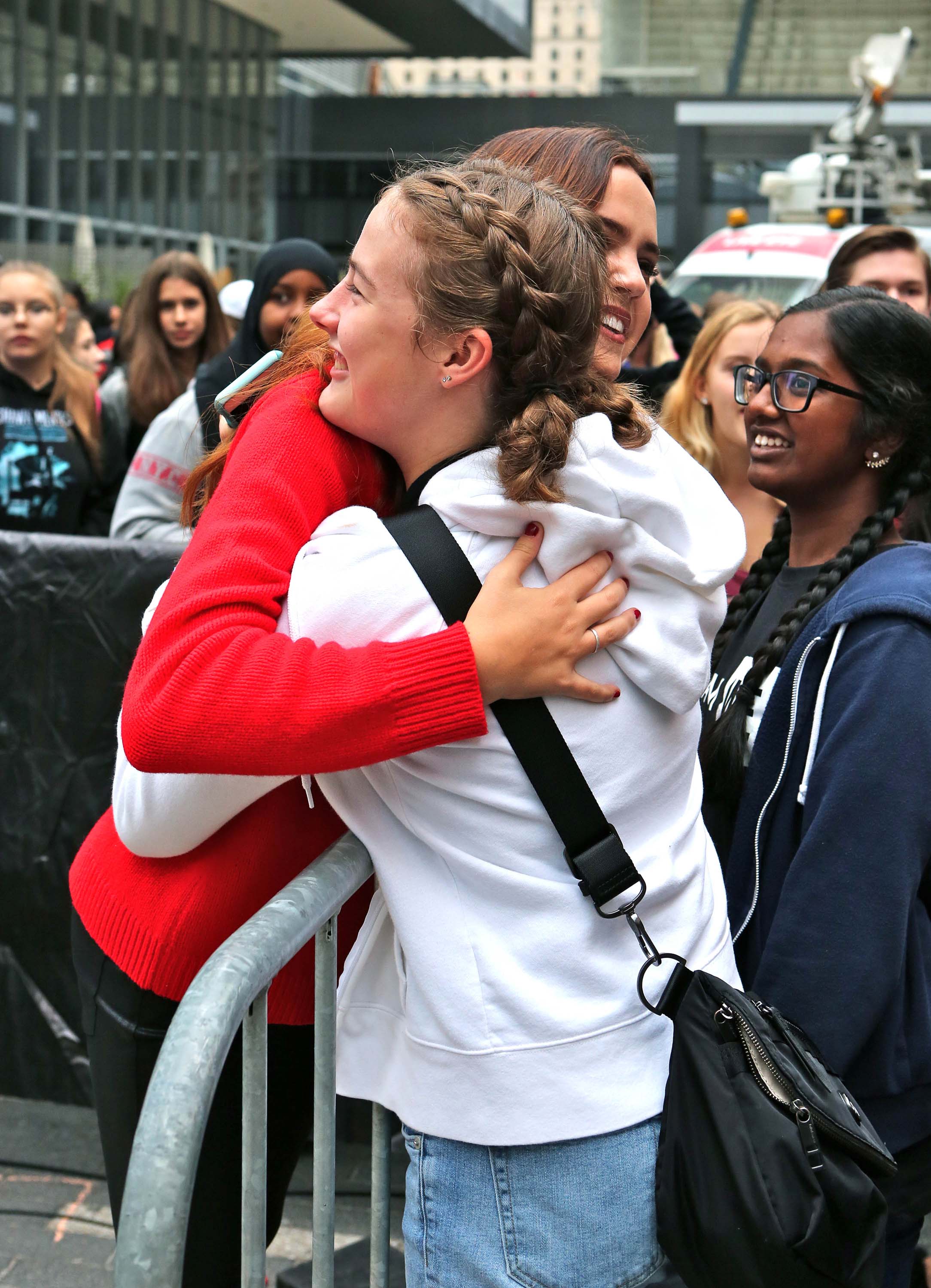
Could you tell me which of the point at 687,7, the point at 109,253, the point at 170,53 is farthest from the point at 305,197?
the point at 687,7

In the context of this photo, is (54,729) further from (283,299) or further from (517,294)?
(517,294)

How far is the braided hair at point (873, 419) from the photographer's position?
213 cm

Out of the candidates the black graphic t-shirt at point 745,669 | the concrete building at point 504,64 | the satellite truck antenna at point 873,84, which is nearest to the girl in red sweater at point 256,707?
the black graphic t-shirt at point 745,669

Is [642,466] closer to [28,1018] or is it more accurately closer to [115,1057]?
[115,1057]

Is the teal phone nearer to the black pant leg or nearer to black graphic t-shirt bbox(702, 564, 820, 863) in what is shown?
the black pant leg

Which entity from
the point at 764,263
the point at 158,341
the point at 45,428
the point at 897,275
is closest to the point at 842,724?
the point at 897,275

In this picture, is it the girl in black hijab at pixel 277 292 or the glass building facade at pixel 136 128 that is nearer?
the girl in black hijab at pixel 277 292

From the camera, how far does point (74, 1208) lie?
310cm

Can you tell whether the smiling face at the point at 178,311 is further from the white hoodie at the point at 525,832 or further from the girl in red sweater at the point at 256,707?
the white hoodie at the point at 525,832

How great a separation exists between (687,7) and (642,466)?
1689 inches

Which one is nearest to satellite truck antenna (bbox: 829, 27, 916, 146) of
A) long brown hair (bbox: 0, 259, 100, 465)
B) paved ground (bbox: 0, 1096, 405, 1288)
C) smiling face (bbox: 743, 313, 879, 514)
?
long brown hair (bbox: 0, 259, 100, 465)

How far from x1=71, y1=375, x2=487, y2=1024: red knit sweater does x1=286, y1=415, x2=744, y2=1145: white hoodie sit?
0.17ft

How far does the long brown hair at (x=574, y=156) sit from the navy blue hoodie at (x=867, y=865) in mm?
690

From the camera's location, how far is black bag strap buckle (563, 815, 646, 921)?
4.52ft
